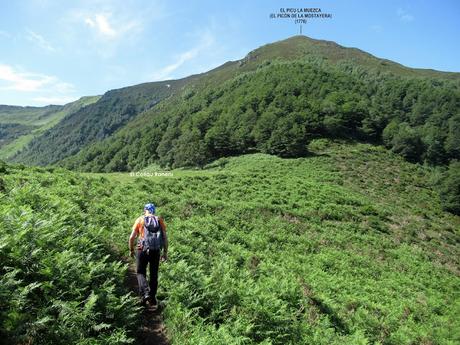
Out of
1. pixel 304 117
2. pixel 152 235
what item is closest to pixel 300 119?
pixel 304 117

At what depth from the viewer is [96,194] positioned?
67.0 feet

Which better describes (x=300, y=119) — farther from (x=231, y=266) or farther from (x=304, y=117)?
(x=231, y=266)

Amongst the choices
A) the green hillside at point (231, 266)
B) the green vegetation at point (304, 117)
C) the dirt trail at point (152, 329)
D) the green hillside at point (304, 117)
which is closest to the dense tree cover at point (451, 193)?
the green hillside at point (231, 266)

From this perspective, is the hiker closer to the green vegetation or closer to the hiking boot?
the hiking boot

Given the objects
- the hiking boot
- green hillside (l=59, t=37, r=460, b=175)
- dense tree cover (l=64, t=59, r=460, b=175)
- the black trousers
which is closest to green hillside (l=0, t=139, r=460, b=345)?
the hiking boot

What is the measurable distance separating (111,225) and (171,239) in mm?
2645

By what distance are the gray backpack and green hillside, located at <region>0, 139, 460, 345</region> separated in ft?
3.56

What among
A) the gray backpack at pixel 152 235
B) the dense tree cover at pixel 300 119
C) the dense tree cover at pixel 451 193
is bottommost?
the dense tree cover at pixel 451 193

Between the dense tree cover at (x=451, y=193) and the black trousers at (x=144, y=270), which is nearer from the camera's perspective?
the black trousers at (x=144, y=270)

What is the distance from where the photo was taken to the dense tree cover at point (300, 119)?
75.5 metres

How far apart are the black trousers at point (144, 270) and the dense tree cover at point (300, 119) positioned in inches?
2301

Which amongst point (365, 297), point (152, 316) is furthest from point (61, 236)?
point (365, 297)

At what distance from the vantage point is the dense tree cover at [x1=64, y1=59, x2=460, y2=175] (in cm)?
7550

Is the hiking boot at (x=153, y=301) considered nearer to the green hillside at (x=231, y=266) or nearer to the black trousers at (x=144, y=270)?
the black trousers at (x=144, y=270)
